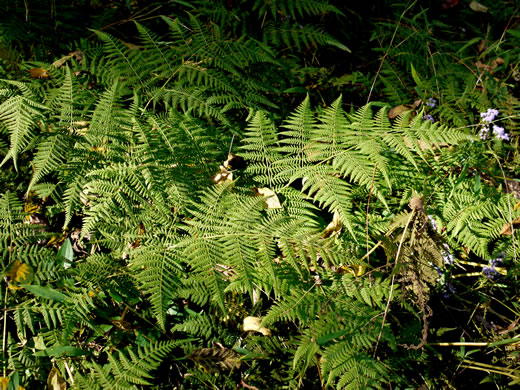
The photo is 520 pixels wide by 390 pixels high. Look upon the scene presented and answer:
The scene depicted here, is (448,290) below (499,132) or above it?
below

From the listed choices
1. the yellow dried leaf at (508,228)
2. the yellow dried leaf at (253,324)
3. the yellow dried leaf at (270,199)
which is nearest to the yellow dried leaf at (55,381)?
the yellow dried leaf at (253,324)

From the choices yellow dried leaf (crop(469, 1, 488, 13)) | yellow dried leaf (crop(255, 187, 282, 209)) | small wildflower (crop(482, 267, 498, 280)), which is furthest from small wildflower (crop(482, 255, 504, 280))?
yellow dried leaf (crop(469, 1, 488, 13))

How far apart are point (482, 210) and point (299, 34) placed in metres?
1.90

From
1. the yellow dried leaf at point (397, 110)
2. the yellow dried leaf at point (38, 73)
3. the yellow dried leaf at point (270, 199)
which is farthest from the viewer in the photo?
the yellow dried leaf at point (397, 110)

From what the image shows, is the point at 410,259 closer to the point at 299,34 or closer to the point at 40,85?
the point at 299,34

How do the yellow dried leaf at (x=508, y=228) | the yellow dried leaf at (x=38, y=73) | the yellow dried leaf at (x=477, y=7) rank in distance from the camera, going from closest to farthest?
the yellow dried leaf at (x=508, y=228) < the yellow dried leaf at (x=38, y=73) < the yellow dried leaf at (x=477, y=7)

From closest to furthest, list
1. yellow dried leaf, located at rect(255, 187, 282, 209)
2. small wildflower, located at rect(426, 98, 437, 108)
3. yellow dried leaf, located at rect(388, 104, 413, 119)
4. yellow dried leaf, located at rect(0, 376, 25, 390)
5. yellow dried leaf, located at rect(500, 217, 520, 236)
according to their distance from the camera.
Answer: yellow dried leaf, located at rect(0, 376, 25, 390) < yellow dried leaf, located at rect(255, 187, 282, 209) < yellow dried leaf, located at rect(500, 217, 520, 236) < small wildflower, located at rect(426, 98, 437, 108) < yellow dried leaf, located at rect(388, 104, 413, 119)

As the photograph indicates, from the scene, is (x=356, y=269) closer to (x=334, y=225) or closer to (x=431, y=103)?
(x=334, y=225)

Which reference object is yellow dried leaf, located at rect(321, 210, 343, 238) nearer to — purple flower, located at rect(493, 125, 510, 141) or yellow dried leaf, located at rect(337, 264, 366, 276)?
yellow dried leaf, located at rect(337, 264, 366, 276)

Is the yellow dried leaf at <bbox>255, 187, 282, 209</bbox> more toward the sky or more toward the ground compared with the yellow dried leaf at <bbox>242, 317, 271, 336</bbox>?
more toward the sky

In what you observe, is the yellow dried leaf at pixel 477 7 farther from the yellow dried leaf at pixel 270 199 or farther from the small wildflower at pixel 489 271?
the yellow dried leaf at pixel 270 199

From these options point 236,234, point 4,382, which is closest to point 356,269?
point 236,234

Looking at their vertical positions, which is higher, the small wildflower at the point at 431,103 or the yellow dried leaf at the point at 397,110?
the small wildflower at the point at 431,103

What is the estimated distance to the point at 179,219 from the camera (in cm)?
243
